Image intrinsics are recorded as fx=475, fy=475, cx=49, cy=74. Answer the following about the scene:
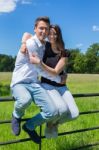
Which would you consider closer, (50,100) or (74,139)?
(50,100)

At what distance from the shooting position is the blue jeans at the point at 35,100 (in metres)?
5.44

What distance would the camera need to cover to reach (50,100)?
18.0ft

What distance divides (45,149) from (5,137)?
131 cm

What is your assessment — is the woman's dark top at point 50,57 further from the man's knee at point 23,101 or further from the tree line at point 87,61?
the tree line at point 87,61

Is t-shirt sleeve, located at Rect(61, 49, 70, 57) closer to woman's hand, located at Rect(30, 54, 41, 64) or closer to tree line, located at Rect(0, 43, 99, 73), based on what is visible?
woman's hand, located at Rect(30, 54, 41, 64)

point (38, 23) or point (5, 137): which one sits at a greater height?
point (38, 23)

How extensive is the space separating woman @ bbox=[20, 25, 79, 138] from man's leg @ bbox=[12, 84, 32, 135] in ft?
0.98

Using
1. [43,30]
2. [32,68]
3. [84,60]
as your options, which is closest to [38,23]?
[43,30]

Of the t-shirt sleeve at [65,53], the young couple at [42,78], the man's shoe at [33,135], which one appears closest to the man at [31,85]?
the young couple at [42,78]

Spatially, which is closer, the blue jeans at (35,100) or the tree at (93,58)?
the blue jeans at (35,100)

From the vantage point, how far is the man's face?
17.9 ft

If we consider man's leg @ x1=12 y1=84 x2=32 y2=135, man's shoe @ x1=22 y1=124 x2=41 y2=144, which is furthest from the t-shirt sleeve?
man's shoe @ x1=22 y1=124 x2=41 y2=144

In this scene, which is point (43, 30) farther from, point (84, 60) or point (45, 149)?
point (84, 60)

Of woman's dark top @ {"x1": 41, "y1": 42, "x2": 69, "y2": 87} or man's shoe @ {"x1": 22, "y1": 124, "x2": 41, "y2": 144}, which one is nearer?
woman's dark top @ {"x1": 41, "y1": 42, "x2": 69, "y2": 87}
